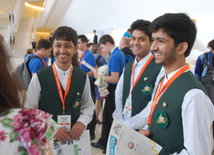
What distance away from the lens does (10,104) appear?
0.70 meters

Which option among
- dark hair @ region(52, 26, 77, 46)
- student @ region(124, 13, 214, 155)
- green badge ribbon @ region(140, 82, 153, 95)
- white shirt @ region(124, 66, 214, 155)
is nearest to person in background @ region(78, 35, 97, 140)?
dark hair @ region(52, 26, 77, 46)

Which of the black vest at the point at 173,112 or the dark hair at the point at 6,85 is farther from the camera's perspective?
the black vest at the point at 173,112

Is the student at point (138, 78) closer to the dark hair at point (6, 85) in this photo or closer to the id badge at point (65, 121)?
the id badge at point (65, 121)

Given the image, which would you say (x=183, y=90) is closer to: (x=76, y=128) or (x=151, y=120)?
(x=151, y=120)

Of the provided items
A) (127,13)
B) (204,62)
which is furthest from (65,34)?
(127,13)

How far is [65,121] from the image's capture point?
1.49 meters

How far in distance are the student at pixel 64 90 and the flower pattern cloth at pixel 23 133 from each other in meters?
0.75

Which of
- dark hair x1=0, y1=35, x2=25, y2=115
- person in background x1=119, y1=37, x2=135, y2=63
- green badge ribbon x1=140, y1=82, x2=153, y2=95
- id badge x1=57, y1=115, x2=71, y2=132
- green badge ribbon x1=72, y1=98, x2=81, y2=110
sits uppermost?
person in background x1=119, y1=37, x2=135, y2=63

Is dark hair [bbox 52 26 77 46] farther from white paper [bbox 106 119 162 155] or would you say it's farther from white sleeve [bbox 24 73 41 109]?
white paper [bbox 106 119 162 155]

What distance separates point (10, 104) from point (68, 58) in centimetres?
97

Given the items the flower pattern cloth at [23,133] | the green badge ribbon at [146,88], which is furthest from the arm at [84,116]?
the flower pattern cloth at [23,133]

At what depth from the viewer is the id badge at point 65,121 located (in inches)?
58.3

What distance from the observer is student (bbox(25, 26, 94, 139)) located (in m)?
1.51

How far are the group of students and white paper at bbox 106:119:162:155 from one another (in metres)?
0.09
